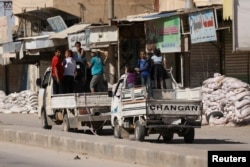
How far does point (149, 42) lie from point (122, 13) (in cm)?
1176

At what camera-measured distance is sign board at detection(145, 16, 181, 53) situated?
24.7 m

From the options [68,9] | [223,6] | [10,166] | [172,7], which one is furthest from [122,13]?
[10,166]

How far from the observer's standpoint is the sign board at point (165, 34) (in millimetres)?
24719

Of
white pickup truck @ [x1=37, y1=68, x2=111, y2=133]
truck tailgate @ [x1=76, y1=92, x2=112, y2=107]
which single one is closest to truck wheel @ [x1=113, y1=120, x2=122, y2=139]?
white pickup truck @ [x1=37, y1=68, x2=111, y2=133]

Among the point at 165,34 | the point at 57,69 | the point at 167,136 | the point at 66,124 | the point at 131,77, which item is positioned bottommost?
the point at 167,136

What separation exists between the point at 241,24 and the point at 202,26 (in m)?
2.42

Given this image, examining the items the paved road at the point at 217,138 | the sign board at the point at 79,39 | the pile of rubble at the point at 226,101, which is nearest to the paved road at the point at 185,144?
the paved road at the point at 217,138

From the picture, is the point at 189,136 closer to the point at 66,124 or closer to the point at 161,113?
the point at 161,113

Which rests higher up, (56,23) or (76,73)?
(56,23)

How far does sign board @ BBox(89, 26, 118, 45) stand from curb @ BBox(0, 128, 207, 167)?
9.79m

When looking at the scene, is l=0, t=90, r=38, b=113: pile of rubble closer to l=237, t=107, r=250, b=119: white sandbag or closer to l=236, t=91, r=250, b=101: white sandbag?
l=236, t=91, r=250, b=101: white sandbag

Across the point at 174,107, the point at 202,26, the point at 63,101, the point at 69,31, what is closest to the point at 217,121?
the point at 202,26

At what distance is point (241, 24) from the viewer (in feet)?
68.0

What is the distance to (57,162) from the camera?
547 inches
